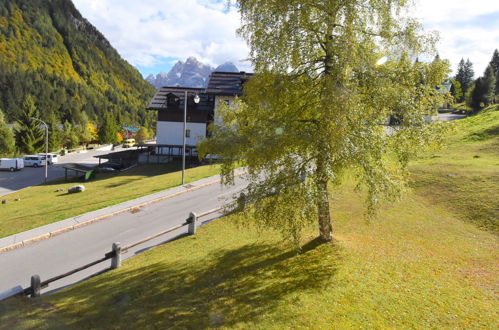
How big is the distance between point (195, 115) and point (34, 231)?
2958cm

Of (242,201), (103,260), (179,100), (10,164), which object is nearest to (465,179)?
(242,201)

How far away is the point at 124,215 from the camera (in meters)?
20.1

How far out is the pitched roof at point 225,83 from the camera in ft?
134

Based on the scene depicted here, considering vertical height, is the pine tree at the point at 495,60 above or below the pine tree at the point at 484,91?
above

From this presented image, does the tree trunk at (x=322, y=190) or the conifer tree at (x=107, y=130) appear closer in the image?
the tree trunk at (x=322, y=190)

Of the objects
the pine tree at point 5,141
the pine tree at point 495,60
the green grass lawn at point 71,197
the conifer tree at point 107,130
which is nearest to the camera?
A: the green grass lawn at point 71,197

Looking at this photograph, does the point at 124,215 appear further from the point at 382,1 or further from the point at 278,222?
the point at 382,1

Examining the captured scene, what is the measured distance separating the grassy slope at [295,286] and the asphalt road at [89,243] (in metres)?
1.82

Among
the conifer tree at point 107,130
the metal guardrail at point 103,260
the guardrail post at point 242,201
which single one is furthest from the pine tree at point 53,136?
the guardrail post at point 242,201

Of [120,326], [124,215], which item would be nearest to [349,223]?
[120,326]

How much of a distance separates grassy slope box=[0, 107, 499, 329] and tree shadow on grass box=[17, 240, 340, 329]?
1.4 inches

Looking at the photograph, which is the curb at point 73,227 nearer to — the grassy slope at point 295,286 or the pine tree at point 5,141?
the grassy slope at point 295,286

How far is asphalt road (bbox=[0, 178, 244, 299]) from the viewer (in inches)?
505

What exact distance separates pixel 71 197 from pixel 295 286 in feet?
83.1
